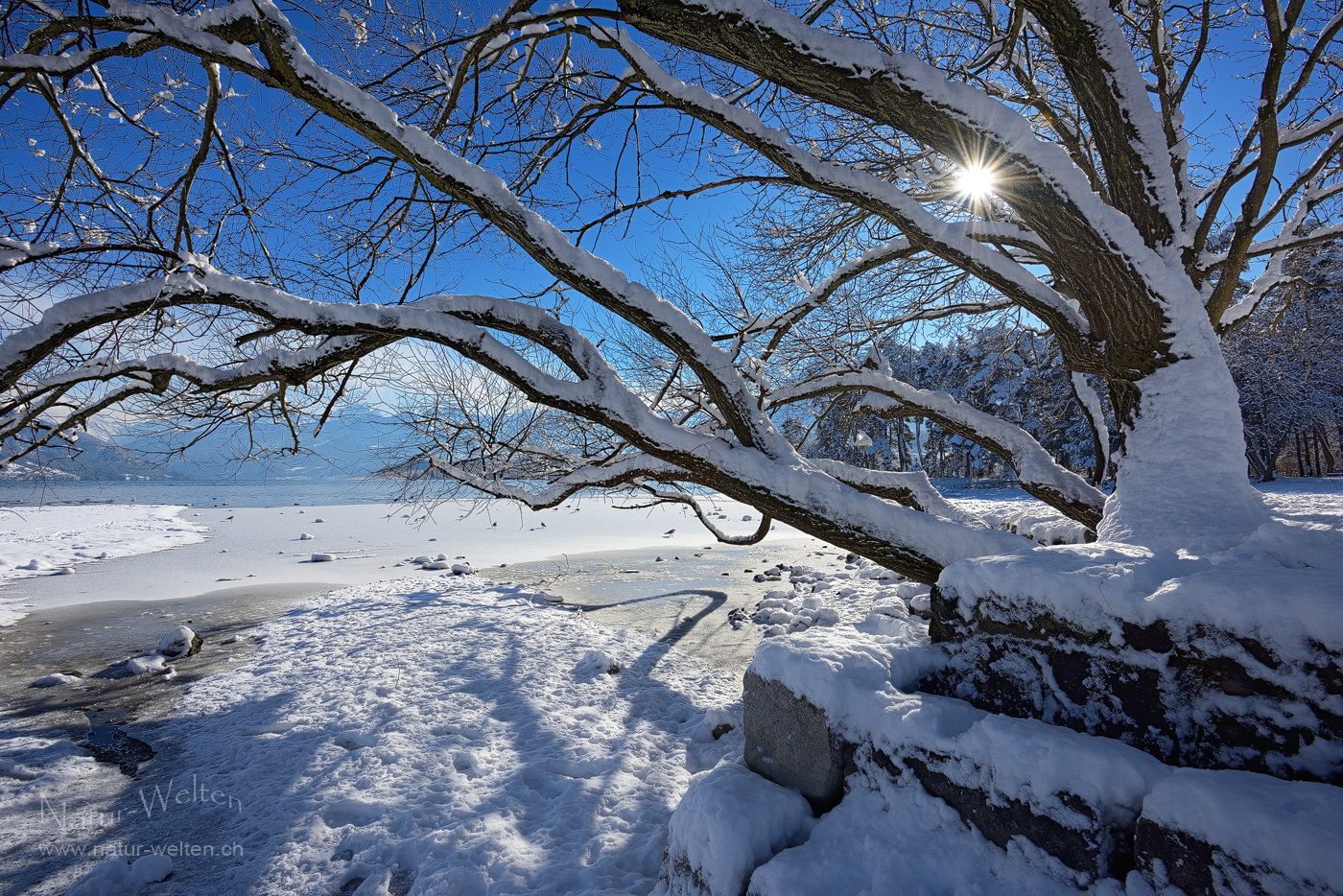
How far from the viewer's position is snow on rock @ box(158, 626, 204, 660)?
218 inches

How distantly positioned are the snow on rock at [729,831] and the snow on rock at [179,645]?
250 inches

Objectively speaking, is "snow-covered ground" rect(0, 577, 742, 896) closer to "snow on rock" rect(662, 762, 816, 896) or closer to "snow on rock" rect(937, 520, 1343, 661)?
"snow on rock" rect(662, 762, 816, 896)

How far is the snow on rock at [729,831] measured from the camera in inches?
68.4

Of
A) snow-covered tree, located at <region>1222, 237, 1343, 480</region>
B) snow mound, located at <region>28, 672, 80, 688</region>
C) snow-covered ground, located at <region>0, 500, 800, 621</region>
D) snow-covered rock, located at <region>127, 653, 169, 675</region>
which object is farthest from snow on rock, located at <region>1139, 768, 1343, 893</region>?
snow-covered tree, located at <region>1222, 237, 1343, 480</region>

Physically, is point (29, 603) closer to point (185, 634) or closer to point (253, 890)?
point (185, 634)

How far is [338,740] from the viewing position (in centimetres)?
373

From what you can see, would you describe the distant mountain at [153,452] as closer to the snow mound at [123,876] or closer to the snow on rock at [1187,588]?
the snow mound at [123,876]

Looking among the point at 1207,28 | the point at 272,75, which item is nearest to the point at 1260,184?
the point at 1207,28

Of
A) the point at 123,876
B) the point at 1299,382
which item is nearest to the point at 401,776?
the point at 123,876

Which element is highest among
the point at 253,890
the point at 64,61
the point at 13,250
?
the point at 64,61

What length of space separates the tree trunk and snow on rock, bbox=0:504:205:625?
12022 mm

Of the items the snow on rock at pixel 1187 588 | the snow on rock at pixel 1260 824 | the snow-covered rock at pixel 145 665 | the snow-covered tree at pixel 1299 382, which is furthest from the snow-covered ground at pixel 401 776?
the snow-covered tree at pixel 1299 382

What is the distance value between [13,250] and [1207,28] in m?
7.46

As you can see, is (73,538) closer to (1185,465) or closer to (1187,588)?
(1187,588)
